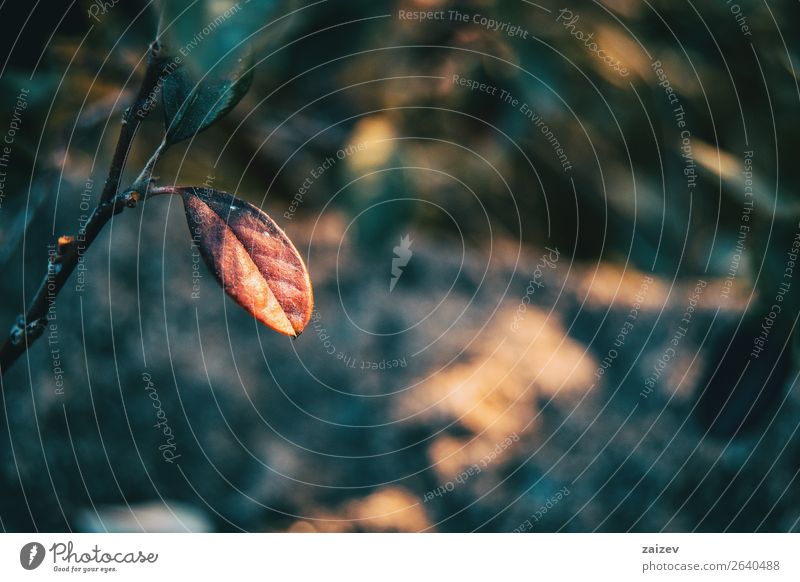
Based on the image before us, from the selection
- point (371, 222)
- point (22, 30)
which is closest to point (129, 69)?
point (22, 30)

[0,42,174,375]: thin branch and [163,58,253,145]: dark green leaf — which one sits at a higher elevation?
[163,58,253,145]: dark green leaf

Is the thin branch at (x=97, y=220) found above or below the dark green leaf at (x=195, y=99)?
below

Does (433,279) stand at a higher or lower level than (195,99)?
lower

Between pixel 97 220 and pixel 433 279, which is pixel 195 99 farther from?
pixel 433 279

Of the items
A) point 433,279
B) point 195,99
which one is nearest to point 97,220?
point 195,99

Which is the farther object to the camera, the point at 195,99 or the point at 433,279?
the point at 433,279
